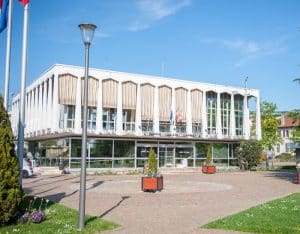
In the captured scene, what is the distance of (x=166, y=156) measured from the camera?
42781mm

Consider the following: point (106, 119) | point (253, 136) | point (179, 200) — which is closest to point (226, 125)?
point (253, 136)

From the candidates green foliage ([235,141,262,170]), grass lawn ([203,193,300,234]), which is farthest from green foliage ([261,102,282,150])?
grass lawn ([203,193,300,234])

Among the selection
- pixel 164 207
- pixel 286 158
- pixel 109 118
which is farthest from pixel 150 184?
pixel 286 158

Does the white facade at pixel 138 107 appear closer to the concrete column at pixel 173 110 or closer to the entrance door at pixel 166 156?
the concrete column at pixel 173 110

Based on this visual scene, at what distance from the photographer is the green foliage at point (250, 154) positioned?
4094 centimetres

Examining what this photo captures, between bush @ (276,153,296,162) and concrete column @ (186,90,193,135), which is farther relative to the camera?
bush @ (276,153,296,162)

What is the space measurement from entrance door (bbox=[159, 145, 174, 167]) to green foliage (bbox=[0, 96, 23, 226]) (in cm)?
3255

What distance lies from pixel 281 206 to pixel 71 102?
1104 inches

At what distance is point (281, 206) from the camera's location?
13289 millimetres

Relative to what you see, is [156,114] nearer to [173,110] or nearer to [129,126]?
[173,110]

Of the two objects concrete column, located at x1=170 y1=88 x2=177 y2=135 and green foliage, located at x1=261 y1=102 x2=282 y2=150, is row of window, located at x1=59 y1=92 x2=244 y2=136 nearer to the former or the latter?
concrete column, located at x1=170 y1=88 x2=177 y2=135

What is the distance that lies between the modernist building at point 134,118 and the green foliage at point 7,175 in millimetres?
25665

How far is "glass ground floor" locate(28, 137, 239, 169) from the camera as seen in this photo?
37312 mm

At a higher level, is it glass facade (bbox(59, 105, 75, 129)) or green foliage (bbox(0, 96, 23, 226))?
glass facade (bbox(59, 105, 75, 129))
